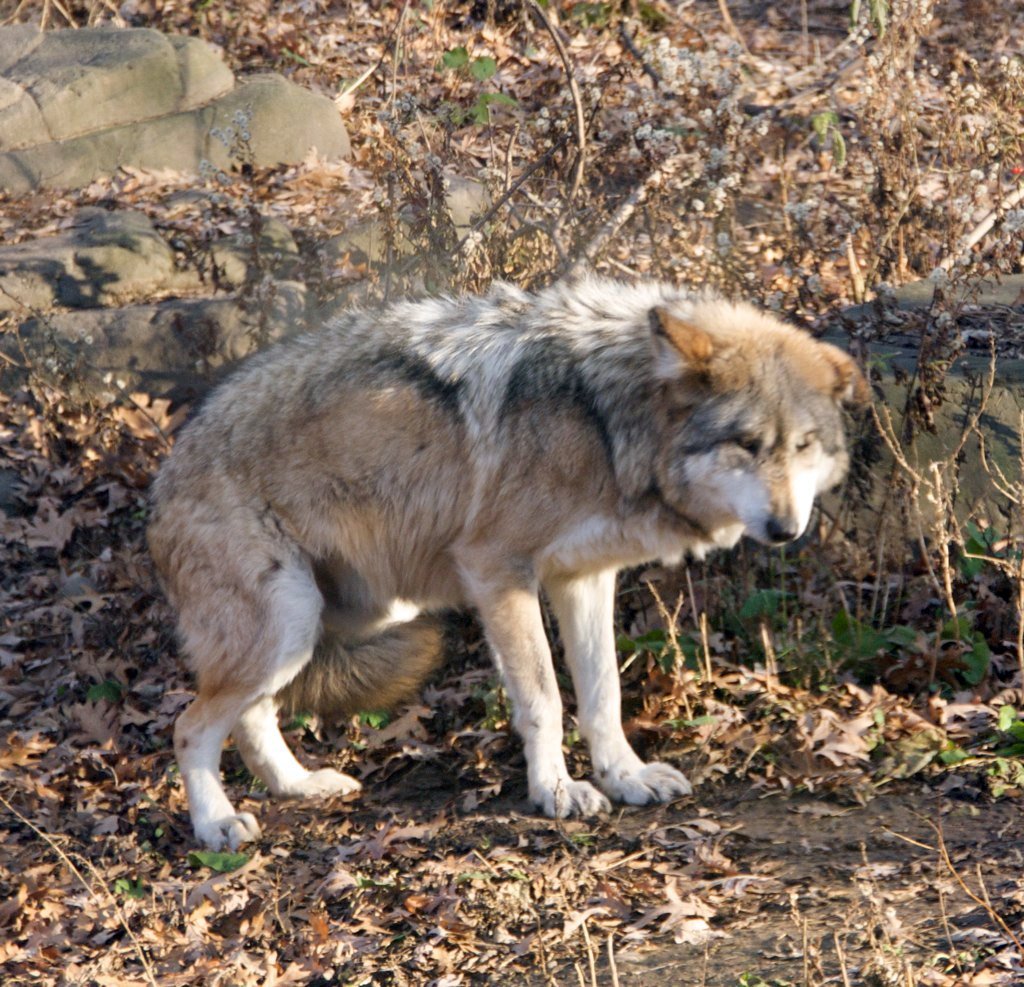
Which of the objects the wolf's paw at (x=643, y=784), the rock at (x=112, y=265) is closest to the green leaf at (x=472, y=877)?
the wolf's paw at (x=643, y=784)

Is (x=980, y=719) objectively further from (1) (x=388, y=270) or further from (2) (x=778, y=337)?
(1) (x=388, y=270)

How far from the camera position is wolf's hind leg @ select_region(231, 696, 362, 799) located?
5.33 metres

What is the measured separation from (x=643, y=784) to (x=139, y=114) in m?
8.88

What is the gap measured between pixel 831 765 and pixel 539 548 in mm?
1447

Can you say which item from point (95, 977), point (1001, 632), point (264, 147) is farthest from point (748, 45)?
point (95, 977)

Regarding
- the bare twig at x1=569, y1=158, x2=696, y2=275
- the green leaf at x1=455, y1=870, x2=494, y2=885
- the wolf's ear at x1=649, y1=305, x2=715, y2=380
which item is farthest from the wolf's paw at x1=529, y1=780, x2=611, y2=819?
the bare twig at x1=569, y1=158, x2=696, y2=275

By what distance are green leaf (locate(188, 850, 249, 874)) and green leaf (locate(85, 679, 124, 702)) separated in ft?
4.99

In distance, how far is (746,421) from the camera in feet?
14.9

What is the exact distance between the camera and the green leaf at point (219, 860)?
481 cm

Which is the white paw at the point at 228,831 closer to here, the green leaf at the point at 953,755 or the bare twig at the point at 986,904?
the bare twig at the point at 986,904

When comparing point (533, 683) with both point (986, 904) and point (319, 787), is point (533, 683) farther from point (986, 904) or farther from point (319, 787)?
point (986, 904)

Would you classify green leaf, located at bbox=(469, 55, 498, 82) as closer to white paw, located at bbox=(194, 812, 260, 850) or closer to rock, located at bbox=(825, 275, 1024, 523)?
rock, located at bbox=(825, 275, 1024, 523)

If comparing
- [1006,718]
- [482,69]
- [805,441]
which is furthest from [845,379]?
[482,69]

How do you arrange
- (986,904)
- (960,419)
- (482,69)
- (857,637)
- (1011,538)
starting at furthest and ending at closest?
(482,69) → (960,419) → (1011,538) → (857,637) → (986,904)
